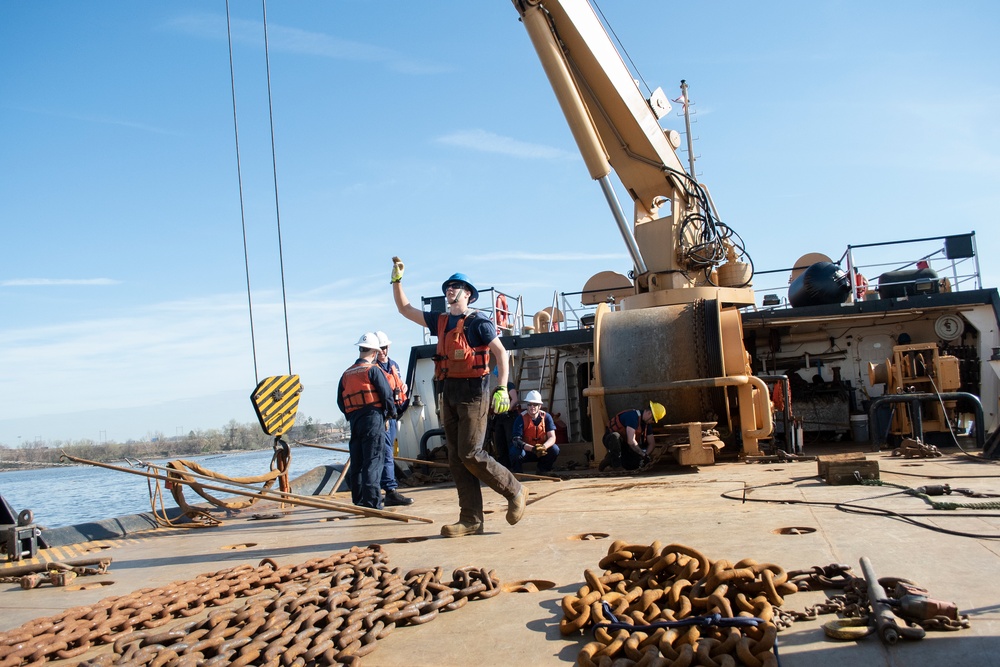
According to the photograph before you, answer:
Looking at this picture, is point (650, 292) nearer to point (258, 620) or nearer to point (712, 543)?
point (712, 543)

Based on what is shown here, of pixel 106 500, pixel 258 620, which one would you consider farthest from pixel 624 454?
pixel 106 500

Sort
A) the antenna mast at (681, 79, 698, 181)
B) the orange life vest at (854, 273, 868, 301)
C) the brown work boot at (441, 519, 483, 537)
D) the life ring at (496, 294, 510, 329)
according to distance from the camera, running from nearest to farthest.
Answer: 1. the brown work boot at (441, 519, 483, 537)
2. the orange life vest at (854, 273, 868, 301)
3. the life ring at (496, 294, 510, 329)
4. the antenna mast at (681, 79, 698, 181)

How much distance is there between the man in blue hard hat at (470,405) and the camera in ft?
16.8

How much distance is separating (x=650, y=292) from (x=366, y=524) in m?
6.66

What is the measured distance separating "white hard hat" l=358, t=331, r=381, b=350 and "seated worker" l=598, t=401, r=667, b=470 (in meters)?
3.18

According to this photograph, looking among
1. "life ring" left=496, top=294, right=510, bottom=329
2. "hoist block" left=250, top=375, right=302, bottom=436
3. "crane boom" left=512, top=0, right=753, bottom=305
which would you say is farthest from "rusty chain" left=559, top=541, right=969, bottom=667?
"life ring" left=496, top=294, right=510, bottom=329

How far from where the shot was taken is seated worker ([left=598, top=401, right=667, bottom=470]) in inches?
346

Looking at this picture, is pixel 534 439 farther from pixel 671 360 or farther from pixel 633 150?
pixel 633 150

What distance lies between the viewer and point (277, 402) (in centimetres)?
787

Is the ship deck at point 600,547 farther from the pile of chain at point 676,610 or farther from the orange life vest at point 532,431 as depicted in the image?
the orange life vest at point 532,431

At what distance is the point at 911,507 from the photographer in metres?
4.71

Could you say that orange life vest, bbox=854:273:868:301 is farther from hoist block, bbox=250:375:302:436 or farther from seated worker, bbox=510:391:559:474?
hoist block, bbox=250:375:302:436

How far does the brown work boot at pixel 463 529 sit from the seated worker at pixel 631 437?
12.9 ft

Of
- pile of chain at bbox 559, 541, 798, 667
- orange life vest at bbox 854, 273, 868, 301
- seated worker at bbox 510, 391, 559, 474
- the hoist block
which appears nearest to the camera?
pile of chain at bbox 559, 541, 798, 667
